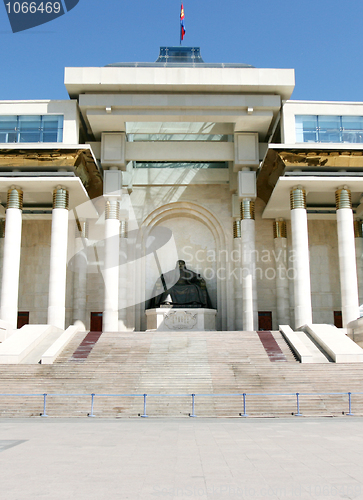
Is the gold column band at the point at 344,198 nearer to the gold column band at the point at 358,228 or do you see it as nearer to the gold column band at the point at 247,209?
the gold column band at the point at 247,209

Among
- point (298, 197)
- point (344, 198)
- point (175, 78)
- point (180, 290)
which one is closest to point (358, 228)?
point (344, 198)

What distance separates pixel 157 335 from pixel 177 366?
16.8 feet

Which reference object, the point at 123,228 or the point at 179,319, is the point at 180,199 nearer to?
the point at 123,228

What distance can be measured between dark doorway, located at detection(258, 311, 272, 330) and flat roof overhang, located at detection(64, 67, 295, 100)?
43.2 ft

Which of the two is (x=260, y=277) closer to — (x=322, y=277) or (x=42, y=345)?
(x=322, y=277)

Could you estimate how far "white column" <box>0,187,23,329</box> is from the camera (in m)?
24.5

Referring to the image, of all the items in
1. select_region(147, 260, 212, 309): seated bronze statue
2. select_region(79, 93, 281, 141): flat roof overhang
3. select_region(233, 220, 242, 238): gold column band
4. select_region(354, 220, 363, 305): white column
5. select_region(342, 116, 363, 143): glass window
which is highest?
select_region(79, 93, 281, 141): flat roof overhang

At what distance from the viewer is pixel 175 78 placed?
25.7 meters

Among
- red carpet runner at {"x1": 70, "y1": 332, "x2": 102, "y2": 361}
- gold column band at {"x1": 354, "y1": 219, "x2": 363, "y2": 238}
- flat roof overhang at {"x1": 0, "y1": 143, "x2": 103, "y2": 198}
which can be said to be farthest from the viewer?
gold column band at {"x1": 354, "y1": 219, "x2": 363, "y2": 238}

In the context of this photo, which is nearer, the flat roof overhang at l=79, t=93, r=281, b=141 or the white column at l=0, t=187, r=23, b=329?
the white column at l=0, t=187, r=23, b=329

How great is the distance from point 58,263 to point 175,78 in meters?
11.0

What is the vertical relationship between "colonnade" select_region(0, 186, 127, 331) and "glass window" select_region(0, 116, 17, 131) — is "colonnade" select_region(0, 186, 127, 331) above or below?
below

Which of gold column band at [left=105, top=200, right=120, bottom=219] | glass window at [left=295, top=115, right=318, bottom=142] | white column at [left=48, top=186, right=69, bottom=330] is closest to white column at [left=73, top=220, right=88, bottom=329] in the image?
gold column band at [left=105, top=200, right=120, bottom=219]
